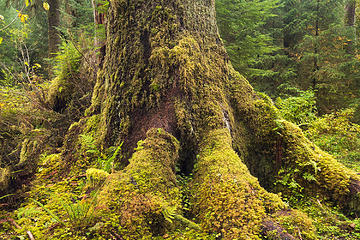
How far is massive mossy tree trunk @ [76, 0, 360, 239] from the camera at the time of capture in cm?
209

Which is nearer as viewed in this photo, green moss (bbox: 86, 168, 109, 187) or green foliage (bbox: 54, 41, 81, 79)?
green moss (bbox: 86, 168, 109, 187)

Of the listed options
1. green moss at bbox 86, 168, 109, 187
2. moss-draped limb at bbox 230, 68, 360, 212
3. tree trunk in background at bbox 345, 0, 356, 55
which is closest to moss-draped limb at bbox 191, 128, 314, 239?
moss-draped limb at bbox 230, 68, 360, 212

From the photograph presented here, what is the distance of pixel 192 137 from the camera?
9.98 feet

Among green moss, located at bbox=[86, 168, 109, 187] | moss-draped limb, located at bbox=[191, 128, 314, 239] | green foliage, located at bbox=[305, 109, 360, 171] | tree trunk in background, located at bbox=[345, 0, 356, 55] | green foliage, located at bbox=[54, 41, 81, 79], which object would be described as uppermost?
tree trunk in background, located at bbox=[345, 0, 356, 55]

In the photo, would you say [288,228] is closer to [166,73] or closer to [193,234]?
[193,234]

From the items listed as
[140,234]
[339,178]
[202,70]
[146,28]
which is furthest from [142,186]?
[339,178]

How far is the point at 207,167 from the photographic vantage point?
2688mm

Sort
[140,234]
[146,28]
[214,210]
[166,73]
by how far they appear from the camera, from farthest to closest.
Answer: [146,28] → [166,73] → [214,210] → [140,234]

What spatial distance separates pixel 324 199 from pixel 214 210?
5.84ft

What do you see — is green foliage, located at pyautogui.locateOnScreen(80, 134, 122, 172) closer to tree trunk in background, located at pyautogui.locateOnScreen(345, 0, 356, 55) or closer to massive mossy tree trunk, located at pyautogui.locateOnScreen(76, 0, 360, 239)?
massive mossy tree trunk, located at pyautogui.locateOnScreen(76, 0, 360, 239)

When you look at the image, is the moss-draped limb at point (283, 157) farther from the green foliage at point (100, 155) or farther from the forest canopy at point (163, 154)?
the green foliage at point (100, 155)

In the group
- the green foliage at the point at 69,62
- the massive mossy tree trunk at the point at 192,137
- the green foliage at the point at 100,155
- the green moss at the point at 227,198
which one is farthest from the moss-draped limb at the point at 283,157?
the green foliage at the point at 69,62

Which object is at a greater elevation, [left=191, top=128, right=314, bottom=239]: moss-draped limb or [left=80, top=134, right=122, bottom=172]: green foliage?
[left=80, top=134, right=122, bottom=172]: green foliage

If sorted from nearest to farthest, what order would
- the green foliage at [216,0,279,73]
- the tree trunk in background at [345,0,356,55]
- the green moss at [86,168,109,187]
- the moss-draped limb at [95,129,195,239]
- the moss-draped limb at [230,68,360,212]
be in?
the moss-draped limb at [95,129,195,239]
the green moss at [86,168,109,187]
the moss-draped limb at [230,68,360,212]
the green foliage at [216,0,279,73]
the tree trunk in background at [345,0,356,55]
